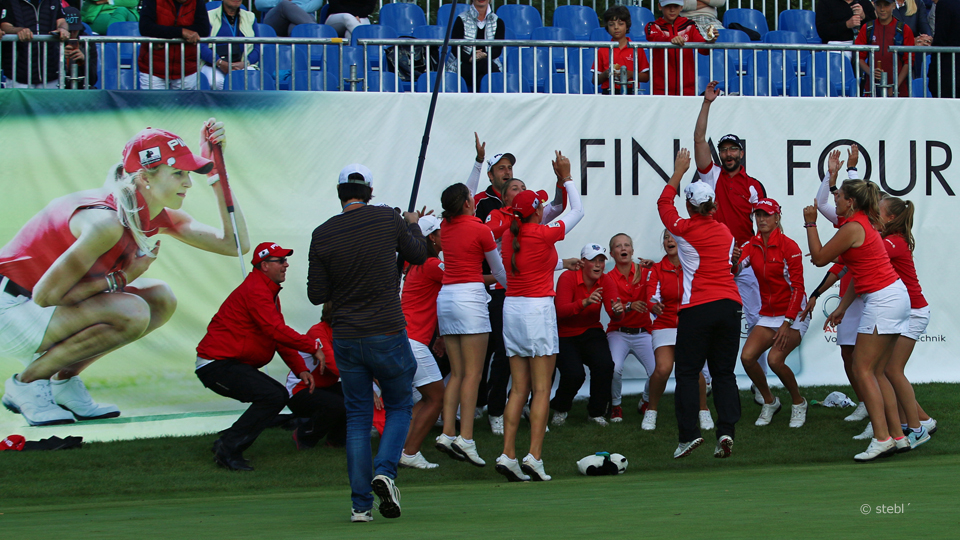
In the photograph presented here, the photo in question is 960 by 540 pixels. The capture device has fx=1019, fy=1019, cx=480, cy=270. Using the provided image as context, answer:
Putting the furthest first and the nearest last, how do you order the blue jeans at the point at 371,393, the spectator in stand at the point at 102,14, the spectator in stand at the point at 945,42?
the spectator in stand at the point at 102,14 < the spectator in stand at the point at 945,42 < the blue jeans at the point at 371,393

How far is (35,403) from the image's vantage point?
803 cm

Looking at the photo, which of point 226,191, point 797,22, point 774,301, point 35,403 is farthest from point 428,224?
point 797,22

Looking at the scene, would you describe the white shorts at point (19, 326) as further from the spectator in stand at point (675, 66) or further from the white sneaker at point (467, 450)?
the spectator in stand at point (675, 66)

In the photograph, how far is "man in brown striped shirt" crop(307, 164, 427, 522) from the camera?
4898mm

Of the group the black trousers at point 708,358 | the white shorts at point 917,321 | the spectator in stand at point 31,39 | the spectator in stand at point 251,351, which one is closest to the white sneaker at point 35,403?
the spectator in stand at point 251,351

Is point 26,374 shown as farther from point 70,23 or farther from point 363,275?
point 363,275

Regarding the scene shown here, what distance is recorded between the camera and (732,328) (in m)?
6.39

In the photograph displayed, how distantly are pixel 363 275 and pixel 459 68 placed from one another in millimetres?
4519

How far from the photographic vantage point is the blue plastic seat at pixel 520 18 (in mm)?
11266

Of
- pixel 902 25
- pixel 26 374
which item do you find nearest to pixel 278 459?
pixel 26 374

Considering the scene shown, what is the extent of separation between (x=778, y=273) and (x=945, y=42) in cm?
400

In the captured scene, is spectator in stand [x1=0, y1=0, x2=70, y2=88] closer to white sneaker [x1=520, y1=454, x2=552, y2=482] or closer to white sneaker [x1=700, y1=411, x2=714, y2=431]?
white sneaker [x1=520, y1=454, x2=552, y2=482]

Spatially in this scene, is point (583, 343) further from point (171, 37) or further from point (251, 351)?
point (171, 37)

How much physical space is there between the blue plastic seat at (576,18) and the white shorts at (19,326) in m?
6.58
